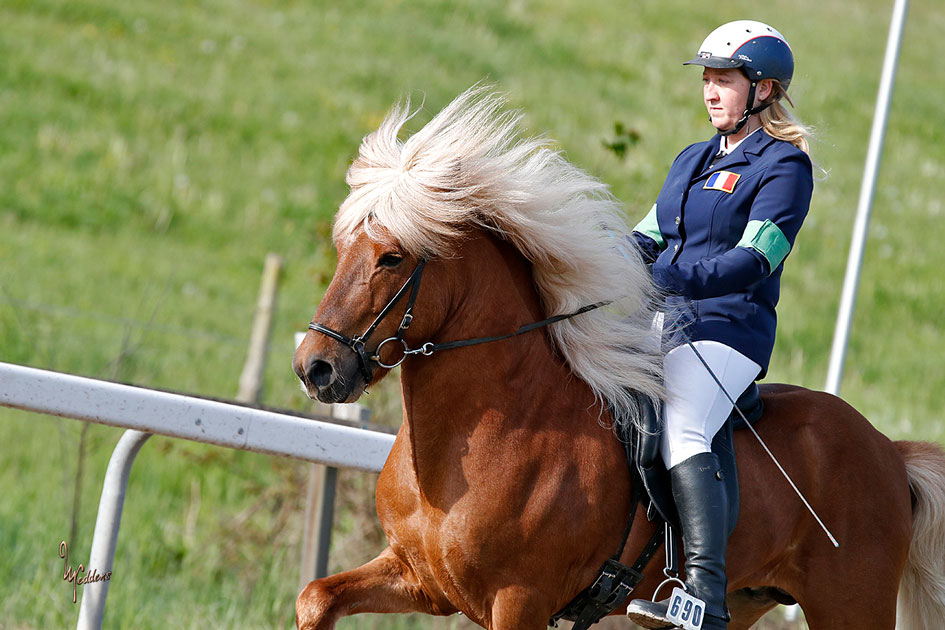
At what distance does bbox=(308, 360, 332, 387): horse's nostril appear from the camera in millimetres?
2975

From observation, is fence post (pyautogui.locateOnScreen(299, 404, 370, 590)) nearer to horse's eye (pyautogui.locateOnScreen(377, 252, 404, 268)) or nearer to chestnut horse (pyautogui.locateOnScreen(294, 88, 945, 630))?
chestnut horse (pyautogui.locateOnScreen(294, 88, 945, 630))

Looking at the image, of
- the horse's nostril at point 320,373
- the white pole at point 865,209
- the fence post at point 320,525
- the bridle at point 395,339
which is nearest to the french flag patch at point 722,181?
the bridle at point 395,339

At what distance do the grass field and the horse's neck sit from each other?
158cm

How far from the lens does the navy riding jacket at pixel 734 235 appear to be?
3.39m

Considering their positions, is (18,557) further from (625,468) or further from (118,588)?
(625,468)

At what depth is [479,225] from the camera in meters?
3.38

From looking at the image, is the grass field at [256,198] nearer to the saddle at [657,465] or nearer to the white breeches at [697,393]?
the white breeches at [697,393]

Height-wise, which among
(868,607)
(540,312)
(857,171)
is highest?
(540,312)

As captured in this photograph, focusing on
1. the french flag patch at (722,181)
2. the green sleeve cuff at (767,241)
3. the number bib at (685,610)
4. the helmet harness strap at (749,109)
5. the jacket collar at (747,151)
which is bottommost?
the number bib at (685,610)

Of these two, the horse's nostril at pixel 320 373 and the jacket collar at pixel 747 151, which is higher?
the jacket collar at pixel 747 151

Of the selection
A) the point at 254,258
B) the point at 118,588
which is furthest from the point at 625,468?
the point at 254,258

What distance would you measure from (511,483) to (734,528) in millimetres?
854

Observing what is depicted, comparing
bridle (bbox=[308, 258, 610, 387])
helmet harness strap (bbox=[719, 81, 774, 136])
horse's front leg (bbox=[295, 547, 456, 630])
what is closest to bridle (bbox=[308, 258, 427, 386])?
bridle (bbox=[308, 258, 610, 387])

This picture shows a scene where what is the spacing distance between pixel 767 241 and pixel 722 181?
0.33m
